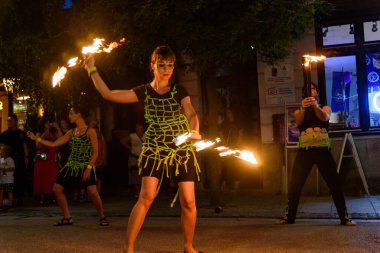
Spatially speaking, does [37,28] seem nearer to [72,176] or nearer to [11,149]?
[11,149]

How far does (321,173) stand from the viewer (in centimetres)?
704

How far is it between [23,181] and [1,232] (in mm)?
3946

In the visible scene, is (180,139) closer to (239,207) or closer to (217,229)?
(217,229)

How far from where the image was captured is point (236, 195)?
1080 cm

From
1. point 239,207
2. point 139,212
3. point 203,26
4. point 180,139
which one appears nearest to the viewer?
point 180,139

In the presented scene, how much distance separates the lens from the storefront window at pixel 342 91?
35.6 feet

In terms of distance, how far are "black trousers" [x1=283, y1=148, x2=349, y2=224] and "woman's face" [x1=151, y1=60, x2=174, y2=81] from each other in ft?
9.11

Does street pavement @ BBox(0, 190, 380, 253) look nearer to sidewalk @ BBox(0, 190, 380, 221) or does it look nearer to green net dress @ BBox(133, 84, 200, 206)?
sidewalk @ BBox(0, 190, 380, 221)

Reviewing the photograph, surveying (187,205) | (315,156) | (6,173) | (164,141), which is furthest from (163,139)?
(6,173)

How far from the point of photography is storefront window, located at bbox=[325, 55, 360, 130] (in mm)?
10836

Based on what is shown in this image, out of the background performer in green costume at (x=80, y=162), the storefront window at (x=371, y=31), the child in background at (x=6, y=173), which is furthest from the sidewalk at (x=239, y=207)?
the storefront window at (x=371, y=31)

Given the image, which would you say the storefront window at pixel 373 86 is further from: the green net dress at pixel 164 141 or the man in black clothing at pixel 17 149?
the man in black clothing at pixel 17 149

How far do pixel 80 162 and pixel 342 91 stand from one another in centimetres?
581

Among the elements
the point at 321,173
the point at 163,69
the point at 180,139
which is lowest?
the point at 321,173
